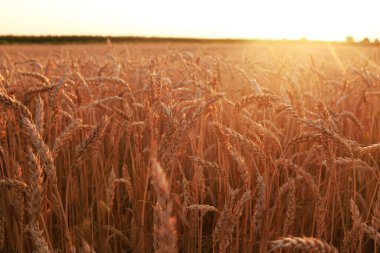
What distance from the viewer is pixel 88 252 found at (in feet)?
2.71

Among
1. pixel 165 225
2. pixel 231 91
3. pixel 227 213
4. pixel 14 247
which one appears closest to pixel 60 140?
pixel 227 213

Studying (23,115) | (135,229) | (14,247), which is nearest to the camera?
(23,115)

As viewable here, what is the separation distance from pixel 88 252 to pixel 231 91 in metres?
2.81

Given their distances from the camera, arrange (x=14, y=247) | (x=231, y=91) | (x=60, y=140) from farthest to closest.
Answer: (x=231, y=91)
(x=14, y=247)
(x=60, y=140)

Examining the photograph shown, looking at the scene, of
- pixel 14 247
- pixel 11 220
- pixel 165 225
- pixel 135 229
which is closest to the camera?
pixel 165 225

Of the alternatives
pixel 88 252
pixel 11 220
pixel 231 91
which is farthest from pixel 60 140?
pixel 231 91

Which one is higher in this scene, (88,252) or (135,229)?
(88,252)

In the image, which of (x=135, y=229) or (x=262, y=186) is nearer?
(x=262, y=186)

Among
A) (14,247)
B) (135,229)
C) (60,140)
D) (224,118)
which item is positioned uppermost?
(60,140)

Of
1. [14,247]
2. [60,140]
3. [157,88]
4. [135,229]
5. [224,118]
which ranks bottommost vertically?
[14,247]

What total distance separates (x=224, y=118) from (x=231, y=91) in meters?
0.56

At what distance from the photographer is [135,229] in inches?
67.0

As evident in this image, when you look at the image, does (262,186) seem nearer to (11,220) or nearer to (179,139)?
(179,139)

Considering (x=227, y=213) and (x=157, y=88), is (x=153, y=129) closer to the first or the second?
(x=157, y=88)
